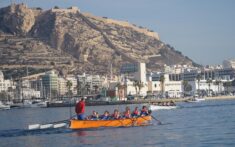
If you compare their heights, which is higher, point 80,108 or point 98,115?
point 80,108

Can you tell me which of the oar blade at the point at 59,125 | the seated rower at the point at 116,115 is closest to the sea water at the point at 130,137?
the oar blade at the point at 59,125

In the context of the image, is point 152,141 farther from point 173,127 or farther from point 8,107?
point 8,107

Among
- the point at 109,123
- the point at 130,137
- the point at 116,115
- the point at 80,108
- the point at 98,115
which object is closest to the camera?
the point at 130,137

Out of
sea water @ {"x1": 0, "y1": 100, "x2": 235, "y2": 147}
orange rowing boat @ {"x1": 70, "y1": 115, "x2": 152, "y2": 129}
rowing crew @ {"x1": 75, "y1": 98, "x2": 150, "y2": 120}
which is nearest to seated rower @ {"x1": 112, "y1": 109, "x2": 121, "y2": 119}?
rowing crew @ {"x1": 75, "y1": 98, "x2": 150, "y2": 120}

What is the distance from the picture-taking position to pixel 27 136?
54.4 metres

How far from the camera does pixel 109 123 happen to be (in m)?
59.2

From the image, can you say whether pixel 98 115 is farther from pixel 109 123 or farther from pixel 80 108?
pixel 80 108

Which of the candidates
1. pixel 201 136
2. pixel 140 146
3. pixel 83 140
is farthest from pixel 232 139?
pixel 83 140

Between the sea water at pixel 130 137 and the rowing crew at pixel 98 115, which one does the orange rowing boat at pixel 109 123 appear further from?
the sea water at pixel 130 137

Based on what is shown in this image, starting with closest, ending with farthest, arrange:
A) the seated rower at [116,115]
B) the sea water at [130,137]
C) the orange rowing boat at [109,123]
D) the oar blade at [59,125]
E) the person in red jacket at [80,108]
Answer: the sea water at [130,137], the person in red jacket at [80,108], the orange rowing boat at [109,123], the oar blade at [59,125], the seated rower at [116,115]

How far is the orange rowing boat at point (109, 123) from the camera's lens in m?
56.8

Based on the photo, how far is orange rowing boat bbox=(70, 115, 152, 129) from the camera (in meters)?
56.8

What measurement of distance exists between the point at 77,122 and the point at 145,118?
827cm

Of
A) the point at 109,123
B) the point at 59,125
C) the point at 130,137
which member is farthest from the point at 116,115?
the point at 130,137
